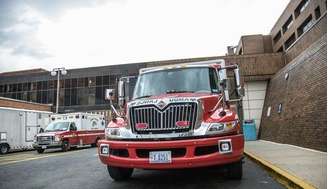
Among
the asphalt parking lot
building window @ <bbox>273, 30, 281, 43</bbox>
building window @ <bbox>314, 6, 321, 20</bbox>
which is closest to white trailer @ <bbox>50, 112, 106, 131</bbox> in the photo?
the asphalt parking lot

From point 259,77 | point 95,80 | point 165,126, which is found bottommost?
point 165,126

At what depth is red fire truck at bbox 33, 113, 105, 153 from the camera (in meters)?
19.6

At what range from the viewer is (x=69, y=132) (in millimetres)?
20672

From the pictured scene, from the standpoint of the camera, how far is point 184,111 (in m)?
6.11

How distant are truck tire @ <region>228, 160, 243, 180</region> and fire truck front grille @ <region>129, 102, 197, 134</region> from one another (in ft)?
4.57

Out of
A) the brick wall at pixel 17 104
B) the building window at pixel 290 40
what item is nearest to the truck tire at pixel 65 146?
the brick wall at pixel 17 104

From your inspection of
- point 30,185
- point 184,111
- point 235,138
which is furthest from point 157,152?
point 30,185

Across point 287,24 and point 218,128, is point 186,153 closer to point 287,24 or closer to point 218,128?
point 218,128

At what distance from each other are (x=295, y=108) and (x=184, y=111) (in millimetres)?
8322

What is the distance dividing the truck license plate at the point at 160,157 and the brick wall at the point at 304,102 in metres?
5.73

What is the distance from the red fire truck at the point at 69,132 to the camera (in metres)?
19.6

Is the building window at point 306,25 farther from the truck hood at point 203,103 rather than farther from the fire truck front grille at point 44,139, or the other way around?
the truck hood at point 203,103

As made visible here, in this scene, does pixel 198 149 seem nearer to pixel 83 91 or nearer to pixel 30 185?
pixel 30 185

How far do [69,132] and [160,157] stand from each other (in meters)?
16.0
